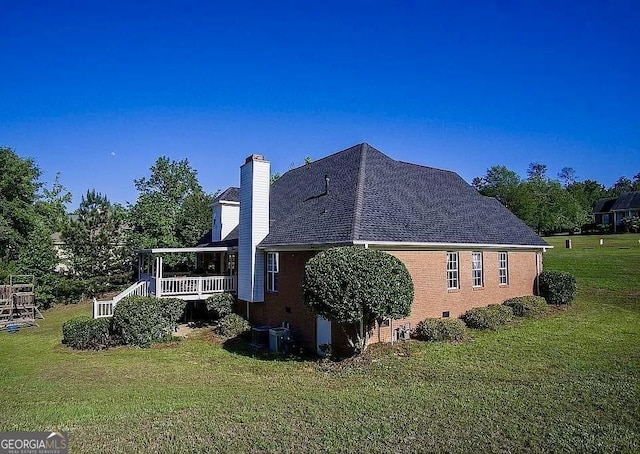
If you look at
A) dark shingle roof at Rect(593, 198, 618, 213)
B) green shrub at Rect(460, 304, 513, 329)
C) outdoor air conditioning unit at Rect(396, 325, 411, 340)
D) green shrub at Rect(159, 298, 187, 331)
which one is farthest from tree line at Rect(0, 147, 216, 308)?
dark shingle roof at Rect(593, 198, 618, 213)

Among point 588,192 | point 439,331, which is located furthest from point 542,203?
point 439,331

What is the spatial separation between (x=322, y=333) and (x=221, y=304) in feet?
21.5

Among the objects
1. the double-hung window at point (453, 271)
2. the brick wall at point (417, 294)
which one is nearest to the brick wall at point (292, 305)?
the brick wall at point (417, 294)

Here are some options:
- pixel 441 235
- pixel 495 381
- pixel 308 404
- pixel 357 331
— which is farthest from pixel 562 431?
pixel 441 235

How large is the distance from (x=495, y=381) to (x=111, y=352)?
13.2 m

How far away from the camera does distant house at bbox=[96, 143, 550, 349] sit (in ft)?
49.8

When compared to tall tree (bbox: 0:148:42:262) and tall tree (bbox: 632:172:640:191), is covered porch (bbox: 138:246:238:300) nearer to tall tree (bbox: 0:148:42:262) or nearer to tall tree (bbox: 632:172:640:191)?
tall tree (bbox: 0:148:42:262)

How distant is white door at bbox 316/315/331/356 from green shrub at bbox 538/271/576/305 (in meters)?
13.0

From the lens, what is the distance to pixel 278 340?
15.4 metres

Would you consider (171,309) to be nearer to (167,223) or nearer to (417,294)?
(417,294)

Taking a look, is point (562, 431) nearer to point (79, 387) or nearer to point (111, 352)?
point (79, 387)

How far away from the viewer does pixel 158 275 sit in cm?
1870

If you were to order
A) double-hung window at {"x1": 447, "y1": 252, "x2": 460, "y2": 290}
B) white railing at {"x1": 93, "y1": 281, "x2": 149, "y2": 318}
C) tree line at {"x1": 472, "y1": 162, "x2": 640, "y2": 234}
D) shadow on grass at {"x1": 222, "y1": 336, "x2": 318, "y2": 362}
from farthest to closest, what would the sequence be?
tree line at {"x1": 472, "y1": 162, "x2": 640, "y2": 234} < white railing at {"x1": 93, "y1": 281, "x2": 149, "y2": 318} < double-hung window at {"x1": 447, "y1": 252, "x2": 460, "y2": 290} < shadow on grass at {"x1": 222, "y1": 336, "x2": 318, "y2": 362}

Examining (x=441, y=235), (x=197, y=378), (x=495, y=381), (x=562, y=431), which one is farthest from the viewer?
(x=441, y=235)
